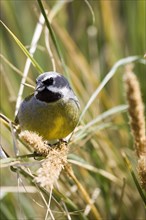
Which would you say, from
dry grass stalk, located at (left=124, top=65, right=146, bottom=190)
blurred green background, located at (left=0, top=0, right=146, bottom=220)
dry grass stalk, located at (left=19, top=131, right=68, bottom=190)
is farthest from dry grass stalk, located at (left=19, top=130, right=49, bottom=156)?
blurred green background, located at (left=0, top=0, right=146, bottom=220)

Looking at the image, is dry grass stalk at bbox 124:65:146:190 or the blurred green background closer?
dry grass stalk at bbox 124:65:146:190

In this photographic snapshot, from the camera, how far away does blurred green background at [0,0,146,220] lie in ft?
5.69

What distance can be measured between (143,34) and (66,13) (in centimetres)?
43

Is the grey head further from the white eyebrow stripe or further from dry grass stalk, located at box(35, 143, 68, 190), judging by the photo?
dry grass stalk, located at box(35, 143, 68, 190)

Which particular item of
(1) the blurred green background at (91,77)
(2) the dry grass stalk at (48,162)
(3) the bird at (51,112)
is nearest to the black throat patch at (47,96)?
(3) the bird at (51,112)

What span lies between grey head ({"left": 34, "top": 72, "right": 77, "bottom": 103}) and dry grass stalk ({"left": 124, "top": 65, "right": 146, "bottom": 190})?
1.08 ft

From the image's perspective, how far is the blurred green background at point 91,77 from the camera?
174cm

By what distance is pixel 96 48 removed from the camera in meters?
2.27

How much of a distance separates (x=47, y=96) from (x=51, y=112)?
0.05 meters

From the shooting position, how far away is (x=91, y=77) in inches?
78.9

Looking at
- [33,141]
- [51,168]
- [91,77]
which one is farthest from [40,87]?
[91,77]

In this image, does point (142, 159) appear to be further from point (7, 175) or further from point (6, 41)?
point (6, 41)

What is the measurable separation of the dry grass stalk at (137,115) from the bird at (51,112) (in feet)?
1.20

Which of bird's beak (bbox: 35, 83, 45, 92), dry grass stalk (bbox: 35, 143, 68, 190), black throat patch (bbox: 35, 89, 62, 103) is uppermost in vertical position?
black throat patch (bbox: 35, 89, 62, 103)
